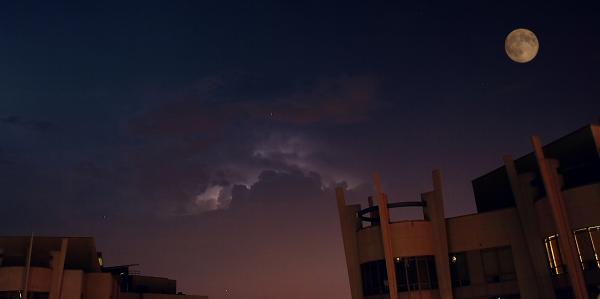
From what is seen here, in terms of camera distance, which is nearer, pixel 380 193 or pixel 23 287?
pixel 23 287

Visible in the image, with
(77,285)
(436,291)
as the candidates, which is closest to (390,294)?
(436,291)

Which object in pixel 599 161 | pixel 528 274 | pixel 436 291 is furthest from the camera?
pixel 436 291

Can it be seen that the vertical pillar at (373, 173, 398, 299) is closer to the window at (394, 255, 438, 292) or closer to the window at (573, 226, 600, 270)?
the window at (394, 255, 438, 292)

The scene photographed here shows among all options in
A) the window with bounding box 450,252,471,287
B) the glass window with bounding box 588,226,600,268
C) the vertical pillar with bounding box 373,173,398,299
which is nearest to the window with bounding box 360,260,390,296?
the vertical pillar with bounding box 373,173,398,299

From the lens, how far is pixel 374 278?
156ft

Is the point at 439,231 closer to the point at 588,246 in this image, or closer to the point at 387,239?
the point at 387,239

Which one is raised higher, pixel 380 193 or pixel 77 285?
pixel 380 193

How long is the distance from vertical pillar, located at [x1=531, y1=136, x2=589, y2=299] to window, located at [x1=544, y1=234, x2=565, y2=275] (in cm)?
270

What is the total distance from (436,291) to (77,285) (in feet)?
106

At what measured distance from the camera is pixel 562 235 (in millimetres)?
36062

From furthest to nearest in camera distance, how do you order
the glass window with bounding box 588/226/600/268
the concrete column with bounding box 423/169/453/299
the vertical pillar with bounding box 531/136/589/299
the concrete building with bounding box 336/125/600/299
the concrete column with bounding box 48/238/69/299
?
the concrete column with bounding box 48/238/69/299 < the concrete column with bounding box 423/169/453/299 < the concrete building with bounding box 336/125/600/299 < the glass window with bounding box 588/226/600/268 < the vertical pillar with bounding box 531/136/589/299

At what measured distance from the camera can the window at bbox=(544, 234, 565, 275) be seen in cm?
3959

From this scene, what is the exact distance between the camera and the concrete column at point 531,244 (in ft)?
134

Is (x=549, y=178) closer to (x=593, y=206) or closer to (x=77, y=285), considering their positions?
(x=593, y=206)
